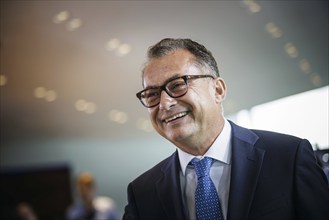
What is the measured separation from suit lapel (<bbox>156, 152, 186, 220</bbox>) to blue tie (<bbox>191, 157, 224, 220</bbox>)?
0.06 meters

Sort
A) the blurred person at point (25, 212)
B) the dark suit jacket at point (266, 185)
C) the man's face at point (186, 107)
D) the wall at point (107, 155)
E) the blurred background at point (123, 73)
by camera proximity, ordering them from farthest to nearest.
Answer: the blurred person at point (25, 212)
the wall at point (107, 155)
the blurred background at point (123, 73)
the man's face at point (186, 107)
the dark suit jacket at point (266, 185)

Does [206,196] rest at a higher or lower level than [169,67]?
lower

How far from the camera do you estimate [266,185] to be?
987mm

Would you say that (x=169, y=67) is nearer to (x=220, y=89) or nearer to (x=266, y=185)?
(x=220, y=89)

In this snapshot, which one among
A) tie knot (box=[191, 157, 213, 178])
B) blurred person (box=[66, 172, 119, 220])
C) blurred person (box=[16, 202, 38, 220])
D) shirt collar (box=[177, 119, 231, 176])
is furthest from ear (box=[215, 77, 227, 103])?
blurred person (box=[16, 202, 38, 220])

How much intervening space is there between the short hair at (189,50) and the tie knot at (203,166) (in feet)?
1.06

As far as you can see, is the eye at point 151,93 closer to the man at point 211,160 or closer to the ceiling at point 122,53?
the man at point 211,160

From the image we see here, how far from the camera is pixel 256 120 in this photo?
115cm

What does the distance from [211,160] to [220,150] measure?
48 mm

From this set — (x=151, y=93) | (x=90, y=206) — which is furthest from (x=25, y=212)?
(x=151, y=93)

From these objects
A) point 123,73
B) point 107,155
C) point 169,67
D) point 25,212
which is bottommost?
point 25,212

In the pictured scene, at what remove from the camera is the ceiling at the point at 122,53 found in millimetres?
1180

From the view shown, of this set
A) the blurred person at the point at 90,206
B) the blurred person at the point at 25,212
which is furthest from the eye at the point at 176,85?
the blurred person at the point at 25,212

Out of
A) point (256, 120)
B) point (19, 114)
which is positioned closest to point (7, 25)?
point (19, 114)
